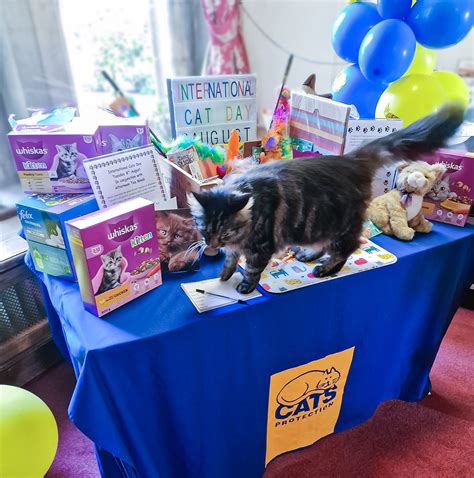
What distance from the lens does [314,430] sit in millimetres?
1312

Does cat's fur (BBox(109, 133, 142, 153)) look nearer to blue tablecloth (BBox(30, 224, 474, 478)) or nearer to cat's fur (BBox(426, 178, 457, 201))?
blue tablecloth (BBox(30, 224, 474, 478))

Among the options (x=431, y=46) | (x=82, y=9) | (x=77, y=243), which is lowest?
(x=77, y=243)

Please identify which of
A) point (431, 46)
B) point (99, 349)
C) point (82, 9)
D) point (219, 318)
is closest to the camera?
point (99, 349)

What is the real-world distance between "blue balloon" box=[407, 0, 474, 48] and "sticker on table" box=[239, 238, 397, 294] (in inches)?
33.5

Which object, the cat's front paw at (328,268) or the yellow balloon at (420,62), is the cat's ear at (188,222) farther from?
the yellow balloon at (420,62)

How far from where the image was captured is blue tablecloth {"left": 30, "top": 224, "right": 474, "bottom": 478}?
2.79ft

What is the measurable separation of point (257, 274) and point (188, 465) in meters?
0.58

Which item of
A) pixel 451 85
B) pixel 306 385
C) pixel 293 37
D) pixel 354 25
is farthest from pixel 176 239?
pixel 293 37

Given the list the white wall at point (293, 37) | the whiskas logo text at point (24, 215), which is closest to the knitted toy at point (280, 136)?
the whiskas logo text at point (24, 215)

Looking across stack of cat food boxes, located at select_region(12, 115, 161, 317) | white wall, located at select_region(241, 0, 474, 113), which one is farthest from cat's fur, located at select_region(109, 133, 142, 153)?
white wall, located at select_region(241, 0, 474, 113)

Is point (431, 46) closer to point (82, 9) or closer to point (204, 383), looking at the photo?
point (204, 383)

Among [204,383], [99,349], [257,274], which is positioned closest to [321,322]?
[257,274]

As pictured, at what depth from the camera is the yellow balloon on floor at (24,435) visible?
93 centimetres

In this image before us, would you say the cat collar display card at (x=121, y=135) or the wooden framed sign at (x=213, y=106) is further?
the wooden framed sign at (x=213, y=106)
